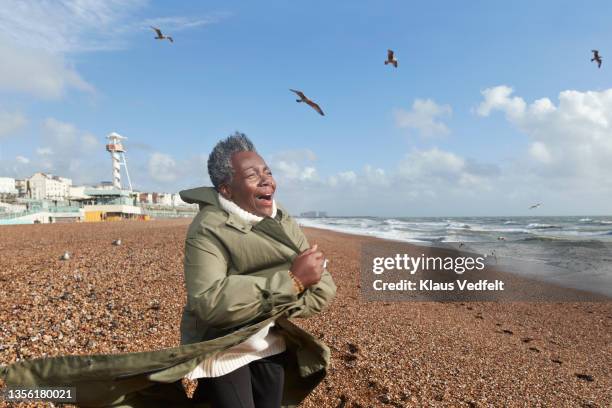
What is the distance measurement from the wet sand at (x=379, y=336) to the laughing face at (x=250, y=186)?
10.3ft

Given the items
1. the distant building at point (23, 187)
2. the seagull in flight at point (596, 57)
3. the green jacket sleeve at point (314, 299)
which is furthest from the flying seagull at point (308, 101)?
the distant building at point (23, 187)

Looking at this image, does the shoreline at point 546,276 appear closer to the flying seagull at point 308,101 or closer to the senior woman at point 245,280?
the flying seagull at point 308,101

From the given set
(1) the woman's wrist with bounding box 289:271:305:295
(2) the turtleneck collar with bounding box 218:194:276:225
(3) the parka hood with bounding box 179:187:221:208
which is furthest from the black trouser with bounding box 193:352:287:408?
(3) the parka hood with bounding box 179:187:221:208

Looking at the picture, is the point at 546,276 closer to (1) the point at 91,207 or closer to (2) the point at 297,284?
(2) the point at 297,284

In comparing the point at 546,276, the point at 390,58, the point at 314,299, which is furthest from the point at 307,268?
the point at 546,276

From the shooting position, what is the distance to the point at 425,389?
4.88 meters

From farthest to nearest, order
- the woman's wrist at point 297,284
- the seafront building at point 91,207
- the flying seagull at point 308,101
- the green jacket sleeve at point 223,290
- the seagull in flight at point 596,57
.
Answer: the seafront building at point 91,207 → the seagull in flight at point 596,57 → the flying seagull at point 308,101 → the woman's wrist at point 297,284 → the green jacket sleeve at point 223,290

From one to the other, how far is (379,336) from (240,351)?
5.05 meters

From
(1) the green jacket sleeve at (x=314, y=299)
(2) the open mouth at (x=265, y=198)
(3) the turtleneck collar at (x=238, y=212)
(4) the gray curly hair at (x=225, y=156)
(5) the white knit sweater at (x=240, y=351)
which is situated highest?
(4) the gray curly hair at (x=225, y=156)

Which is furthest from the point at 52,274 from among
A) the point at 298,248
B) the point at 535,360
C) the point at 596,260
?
the point at 596,260

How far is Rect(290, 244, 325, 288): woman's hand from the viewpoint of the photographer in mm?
1888

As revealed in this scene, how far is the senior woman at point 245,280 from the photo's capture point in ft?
5.95

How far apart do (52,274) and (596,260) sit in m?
24.9

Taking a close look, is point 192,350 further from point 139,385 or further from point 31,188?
point 31,188
